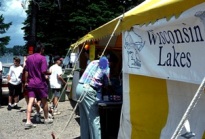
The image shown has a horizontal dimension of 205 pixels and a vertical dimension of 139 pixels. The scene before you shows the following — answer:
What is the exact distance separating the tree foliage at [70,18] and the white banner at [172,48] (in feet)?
84.7

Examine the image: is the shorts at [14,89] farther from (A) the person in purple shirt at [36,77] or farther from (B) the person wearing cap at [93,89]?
(B) the person wearing cap at [93,89]

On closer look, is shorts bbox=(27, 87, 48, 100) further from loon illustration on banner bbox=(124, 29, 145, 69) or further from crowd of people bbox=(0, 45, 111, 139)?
loon illustration on banner bbox=(124, 29, 145, 69)

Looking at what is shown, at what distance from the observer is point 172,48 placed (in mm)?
4434

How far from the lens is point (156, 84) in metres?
5.15

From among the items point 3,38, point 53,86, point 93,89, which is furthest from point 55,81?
point 3,38

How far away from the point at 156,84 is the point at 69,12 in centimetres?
2898

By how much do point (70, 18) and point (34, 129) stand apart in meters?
25.4

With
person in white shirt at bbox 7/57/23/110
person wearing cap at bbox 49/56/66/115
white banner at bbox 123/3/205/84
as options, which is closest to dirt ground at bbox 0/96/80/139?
person wearing cap at bbox 49/56/66/115

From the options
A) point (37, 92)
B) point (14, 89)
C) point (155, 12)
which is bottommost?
point (14, 89)

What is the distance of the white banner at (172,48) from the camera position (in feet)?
12.8

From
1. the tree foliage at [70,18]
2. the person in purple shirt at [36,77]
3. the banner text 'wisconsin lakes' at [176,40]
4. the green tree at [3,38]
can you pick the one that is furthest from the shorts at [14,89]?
the green tree at [3,38]

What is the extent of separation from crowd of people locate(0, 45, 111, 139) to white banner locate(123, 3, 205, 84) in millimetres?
590

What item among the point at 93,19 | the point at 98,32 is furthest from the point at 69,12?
the point at 98,32

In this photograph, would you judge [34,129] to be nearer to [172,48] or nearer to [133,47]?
[133,47]
